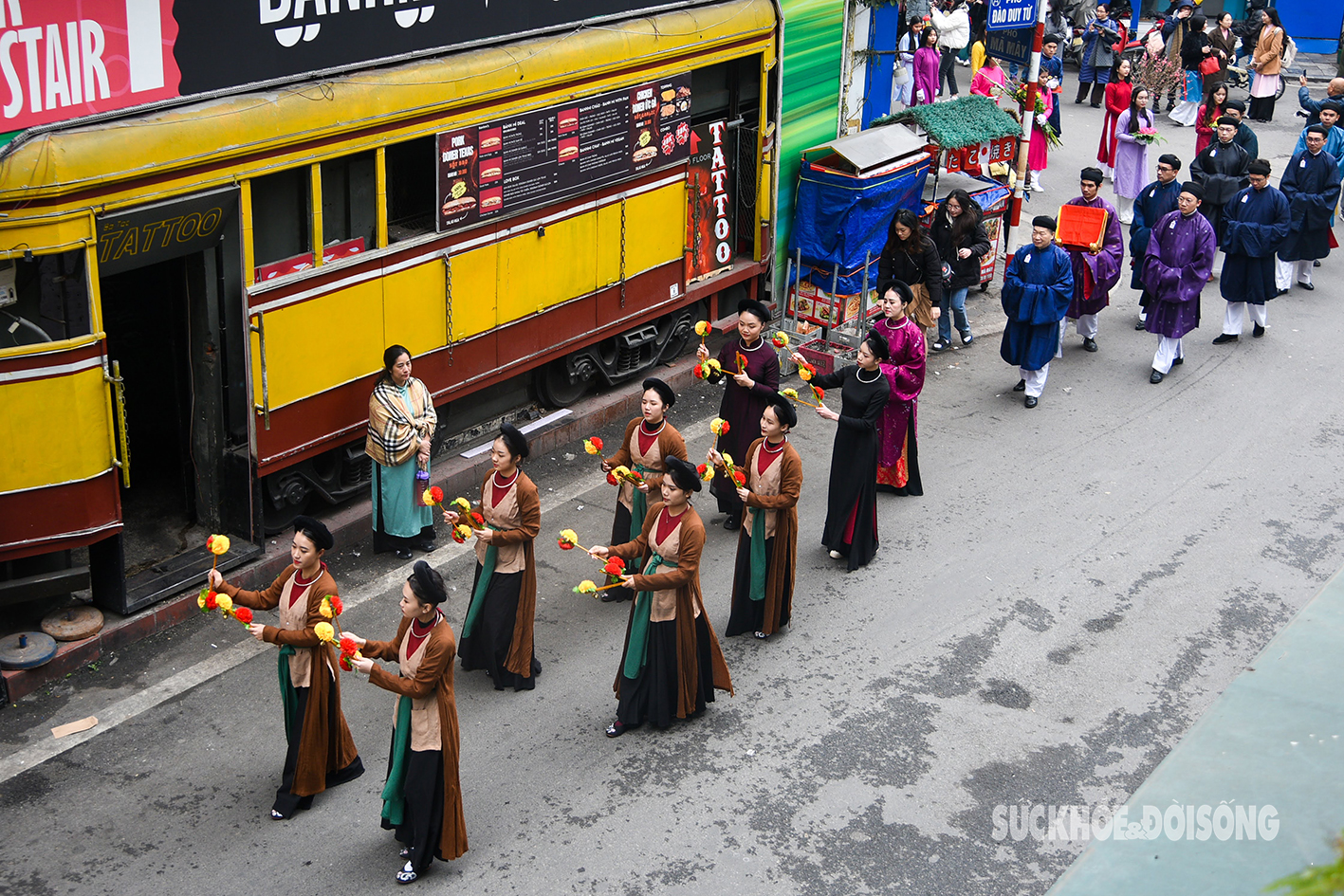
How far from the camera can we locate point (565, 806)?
23.1ft

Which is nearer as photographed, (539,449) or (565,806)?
(565,806)

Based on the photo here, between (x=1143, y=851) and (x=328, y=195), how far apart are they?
609 cm

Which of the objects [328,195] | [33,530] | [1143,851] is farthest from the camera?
[328,195]

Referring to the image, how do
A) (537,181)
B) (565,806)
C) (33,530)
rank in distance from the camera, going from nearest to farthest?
(565,806) < (33,530) < (537,181)

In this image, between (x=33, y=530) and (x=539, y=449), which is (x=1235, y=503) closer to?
(x=539, y=449)

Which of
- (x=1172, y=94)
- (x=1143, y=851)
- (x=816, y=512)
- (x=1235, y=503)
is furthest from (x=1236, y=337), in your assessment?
(x=1172, y=94)

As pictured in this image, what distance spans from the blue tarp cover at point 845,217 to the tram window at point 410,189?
426 centimetres

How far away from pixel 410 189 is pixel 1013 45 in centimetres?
820

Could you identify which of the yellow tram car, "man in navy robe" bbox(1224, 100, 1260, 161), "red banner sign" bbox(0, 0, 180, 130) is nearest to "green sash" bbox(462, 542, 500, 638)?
the yellow tram car

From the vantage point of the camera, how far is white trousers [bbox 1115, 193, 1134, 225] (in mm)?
17438

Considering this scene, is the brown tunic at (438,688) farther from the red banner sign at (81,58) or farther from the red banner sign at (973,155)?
the red banner sign at (973,155)

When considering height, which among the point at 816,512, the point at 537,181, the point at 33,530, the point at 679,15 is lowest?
the point at 816,512

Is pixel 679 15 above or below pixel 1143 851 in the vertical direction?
above

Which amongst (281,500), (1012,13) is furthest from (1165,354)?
(281,500)
